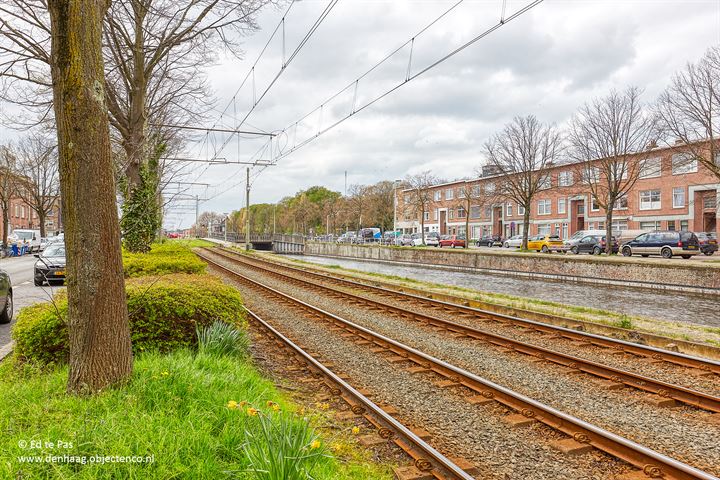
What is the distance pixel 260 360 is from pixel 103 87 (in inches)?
206

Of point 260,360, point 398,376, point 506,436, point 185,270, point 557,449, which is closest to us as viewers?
point 557,449

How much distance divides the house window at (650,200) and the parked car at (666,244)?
21.7 metres

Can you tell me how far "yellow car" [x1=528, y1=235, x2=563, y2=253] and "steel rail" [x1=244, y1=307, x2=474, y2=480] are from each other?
40.5 metres

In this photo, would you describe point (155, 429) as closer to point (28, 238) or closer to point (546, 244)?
point (546, 244)

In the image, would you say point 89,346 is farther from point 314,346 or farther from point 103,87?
point 314,346

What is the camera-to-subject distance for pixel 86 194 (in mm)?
4309

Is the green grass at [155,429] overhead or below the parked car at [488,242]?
below

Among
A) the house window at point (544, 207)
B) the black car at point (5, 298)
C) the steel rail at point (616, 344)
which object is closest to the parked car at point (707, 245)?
the house window at point (544, 207)

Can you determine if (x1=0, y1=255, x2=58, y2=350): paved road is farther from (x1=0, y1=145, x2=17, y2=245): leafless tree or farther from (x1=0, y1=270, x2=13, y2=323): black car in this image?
(x1=0, y1=145, x2=17, y2=245): leafless tree

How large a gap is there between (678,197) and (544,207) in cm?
1682

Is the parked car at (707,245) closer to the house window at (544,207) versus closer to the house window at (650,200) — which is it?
the house window at (650,200)

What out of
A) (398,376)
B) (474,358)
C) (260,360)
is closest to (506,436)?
(398,376)

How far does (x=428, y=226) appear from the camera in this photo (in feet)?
282

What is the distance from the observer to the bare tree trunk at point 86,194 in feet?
13.9
